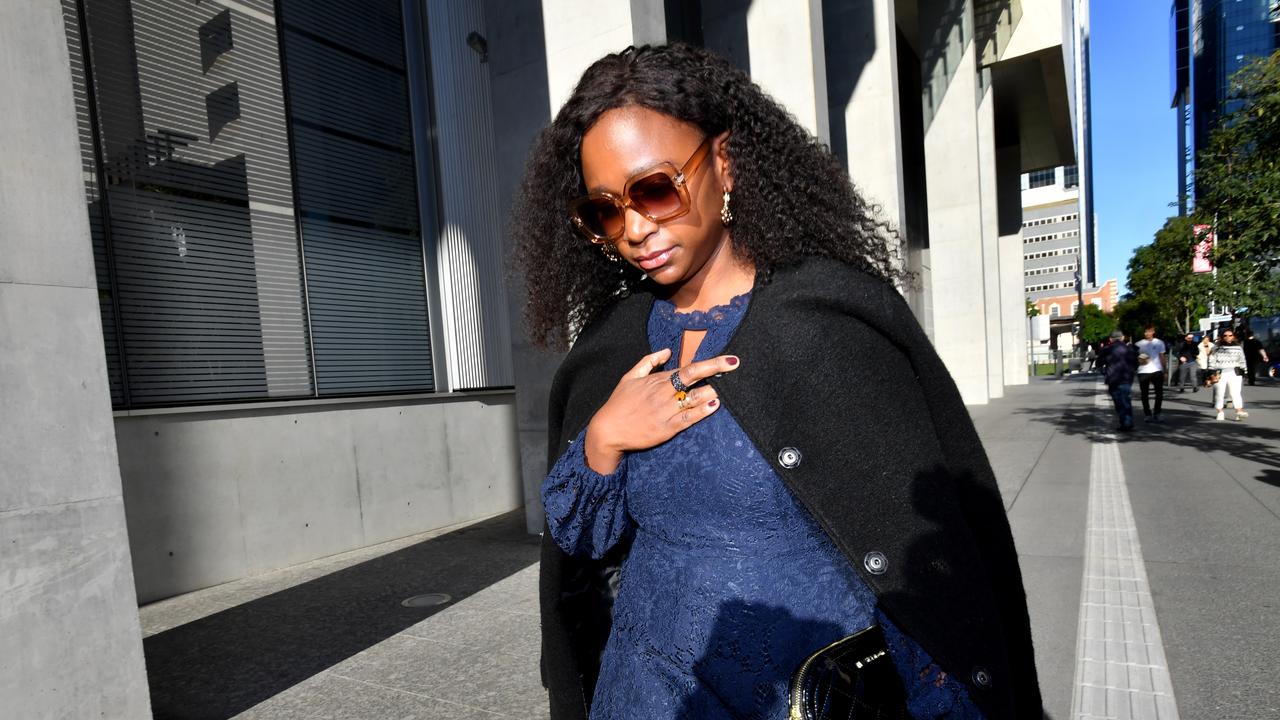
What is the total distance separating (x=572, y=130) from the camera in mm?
1602

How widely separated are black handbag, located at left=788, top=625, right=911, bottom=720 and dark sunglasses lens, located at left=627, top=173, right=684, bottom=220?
0.83 meters

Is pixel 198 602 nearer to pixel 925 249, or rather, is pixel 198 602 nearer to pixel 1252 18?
pixel 925 249

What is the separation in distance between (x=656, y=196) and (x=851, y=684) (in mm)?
919

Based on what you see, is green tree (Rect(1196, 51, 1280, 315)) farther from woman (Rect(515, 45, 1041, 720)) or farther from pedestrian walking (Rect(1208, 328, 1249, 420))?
woman (Rect(515, 45, 1041, 720))

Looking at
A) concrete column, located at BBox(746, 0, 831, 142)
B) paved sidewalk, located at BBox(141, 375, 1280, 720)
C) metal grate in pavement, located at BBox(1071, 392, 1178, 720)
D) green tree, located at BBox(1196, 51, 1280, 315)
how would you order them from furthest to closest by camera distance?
green tree, located at BBox(1196, 51, 1280, 315) < concrete column, located at BBox(746, 0, 831, 142) < paved sidewalk, located at BBox(141, 375, 1280, 720) < metal grate in pavement, located at BBox(1071, 392, 1178, 720)

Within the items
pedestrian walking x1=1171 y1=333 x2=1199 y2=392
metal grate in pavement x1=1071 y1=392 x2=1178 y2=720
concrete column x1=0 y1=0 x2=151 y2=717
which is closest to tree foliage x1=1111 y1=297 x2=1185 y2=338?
pedestrian walking x1=1171 y1=333 x2=1199 y2=392

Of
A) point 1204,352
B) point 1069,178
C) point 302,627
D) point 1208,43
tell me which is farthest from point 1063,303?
point 302,627

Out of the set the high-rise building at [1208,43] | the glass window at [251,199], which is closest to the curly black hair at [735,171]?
the glass window at [251,199]

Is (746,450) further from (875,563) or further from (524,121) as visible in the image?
(524,121)

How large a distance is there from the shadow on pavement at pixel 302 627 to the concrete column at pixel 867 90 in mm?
7133

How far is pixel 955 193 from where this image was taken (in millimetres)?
20172

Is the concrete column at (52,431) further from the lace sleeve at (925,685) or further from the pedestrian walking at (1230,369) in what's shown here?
the pedestrian walking at (1230,369)

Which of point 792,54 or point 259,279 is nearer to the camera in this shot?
point 259,279

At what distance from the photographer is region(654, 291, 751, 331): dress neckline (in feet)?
4.87
